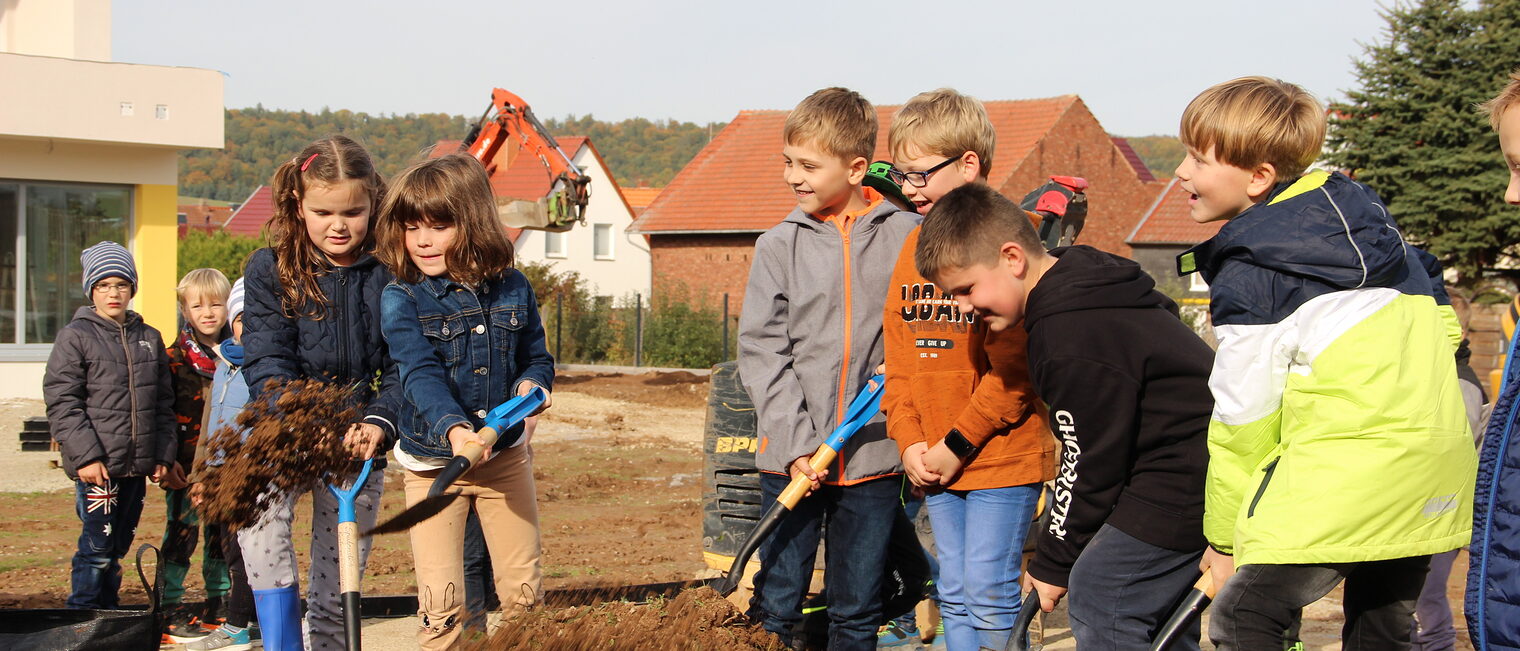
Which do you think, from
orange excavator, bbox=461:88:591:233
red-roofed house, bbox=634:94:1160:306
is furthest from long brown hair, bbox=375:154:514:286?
red-roofed house, bbox=634:94:1160:306

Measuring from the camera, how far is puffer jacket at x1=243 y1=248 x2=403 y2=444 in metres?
3.91

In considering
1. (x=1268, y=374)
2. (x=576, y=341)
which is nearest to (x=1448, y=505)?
→ (x=1268, y=374)

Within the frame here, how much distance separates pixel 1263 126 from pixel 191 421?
4.85 meters

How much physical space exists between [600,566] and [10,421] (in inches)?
418

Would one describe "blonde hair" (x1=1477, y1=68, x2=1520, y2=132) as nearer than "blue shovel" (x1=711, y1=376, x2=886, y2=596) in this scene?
Yes

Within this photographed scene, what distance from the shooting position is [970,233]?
335 cm

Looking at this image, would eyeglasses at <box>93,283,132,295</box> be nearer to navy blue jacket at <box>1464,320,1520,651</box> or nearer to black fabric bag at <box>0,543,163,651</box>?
black fabric bag at <box>0,543,163,651</box>

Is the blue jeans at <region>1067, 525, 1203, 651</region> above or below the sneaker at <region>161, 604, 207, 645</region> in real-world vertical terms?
above

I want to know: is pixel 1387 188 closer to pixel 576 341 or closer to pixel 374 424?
pixel 576 341

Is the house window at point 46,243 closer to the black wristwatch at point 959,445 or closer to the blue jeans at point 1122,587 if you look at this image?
the black wristwatch at point 959,445

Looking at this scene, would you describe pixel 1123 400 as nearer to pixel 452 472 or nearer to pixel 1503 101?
pixel 1503 101

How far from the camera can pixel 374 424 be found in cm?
382

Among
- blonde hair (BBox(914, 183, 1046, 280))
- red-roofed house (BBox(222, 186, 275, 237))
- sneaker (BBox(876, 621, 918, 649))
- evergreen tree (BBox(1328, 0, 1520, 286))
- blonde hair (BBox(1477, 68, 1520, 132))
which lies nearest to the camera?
blonde hair (BBox(1477, 68, 1520, 132))

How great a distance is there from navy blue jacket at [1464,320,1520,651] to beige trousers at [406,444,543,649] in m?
2.58
